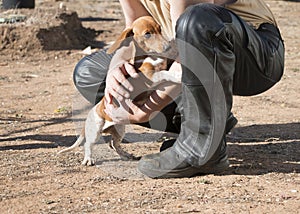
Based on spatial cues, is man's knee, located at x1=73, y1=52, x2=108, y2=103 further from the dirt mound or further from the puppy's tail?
the dirt mound

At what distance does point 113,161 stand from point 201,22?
3.84 feet

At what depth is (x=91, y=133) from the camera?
433cm

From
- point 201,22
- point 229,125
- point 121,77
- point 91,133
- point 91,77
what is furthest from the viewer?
point 91,77

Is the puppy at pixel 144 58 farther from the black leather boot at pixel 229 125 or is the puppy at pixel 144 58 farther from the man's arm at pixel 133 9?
the black leather boot at pixel 229 125

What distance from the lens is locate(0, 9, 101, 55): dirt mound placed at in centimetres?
876

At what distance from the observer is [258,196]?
3.47 metres

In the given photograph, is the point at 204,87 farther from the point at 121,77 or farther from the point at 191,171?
the point at 121,77

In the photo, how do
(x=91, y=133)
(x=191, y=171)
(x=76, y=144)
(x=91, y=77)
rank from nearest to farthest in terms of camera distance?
(x=191, y=171) → (x=91, y=133) → (x=76, y=144) → (x=91, y=77)

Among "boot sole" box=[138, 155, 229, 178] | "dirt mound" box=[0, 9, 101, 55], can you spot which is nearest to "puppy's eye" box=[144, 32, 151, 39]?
"boot sole" box=[138, 155, 229, 178]

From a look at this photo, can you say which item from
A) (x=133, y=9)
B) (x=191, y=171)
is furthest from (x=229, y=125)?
(x=133, y=9)

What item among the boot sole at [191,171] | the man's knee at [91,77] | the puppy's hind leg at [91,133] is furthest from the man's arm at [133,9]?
the boot sole at [191,171]

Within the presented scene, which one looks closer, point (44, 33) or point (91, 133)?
point (91, 133)

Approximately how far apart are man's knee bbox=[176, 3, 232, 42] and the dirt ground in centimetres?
75

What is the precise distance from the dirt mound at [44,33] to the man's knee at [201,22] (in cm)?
539
